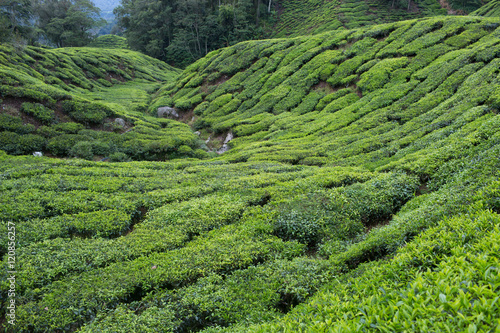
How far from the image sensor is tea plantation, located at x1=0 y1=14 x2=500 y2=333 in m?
4.59

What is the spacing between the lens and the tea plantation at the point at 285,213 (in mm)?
4586

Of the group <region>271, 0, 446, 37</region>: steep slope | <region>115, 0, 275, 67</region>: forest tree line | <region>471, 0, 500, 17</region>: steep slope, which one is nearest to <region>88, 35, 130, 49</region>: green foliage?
<region>115, 0, 275, 67</region>: forest tree line

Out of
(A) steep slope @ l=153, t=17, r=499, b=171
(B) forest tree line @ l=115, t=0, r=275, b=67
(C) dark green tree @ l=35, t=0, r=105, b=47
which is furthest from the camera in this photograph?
(C) dark green tree @ l=35, t=0, r=105, b=47

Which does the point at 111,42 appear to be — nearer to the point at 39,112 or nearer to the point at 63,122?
the point at 63,122

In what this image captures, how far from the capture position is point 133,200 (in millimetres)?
11016

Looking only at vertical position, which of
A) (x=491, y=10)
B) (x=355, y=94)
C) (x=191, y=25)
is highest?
(x=191, y=25)

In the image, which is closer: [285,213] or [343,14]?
[285,213]

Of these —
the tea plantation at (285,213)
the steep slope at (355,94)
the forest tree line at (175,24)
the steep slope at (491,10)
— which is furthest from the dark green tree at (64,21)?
the steep slope at (491,10)

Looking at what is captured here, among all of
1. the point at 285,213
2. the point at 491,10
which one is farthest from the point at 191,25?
the point at 285,213

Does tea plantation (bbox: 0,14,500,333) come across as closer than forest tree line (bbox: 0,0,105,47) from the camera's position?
Yes

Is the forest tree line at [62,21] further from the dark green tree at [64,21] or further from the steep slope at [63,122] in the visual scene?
the steep slope at [63,122]

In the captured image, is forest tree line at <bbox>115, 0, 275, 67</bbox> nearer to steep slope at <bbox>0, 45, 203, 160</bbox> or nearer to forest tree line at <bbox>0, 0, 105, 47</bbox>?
forest tree line at <bbox>0, 0, 105, 47</bbox>

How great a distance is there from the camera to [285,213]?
29.8 feet

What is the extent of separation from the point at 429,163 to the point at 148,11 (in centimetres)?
7814
